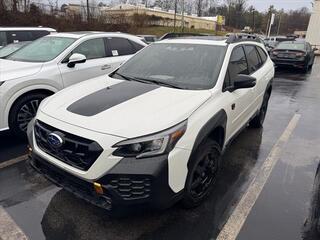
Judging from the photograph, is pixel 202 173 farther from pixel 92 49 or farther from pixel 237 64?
pixel 92 49

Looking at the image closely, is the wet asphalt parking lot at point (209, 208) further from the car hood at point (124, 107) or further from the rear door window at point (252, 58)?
the rear door window at point (252, 58)

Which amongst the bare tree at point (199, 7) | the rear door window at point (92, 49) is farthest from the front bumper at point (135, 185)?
the bare tree at point (199, 7)

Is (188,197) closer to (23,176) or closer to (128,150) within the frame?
(128,150)

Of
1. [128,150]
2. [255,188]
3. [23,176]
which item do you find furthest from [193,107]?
[23,176]

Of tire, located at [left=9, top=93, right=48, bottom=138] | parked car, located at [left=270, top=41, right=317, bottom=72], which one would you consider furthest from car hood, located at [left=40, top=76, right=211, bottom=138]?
parked car, located at [left=270, top=41, right=317, bottom=72]

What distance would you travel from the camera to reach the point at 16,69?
462 centimetres

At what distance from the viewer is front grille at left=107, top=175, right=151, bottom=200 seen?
2393 millimetres

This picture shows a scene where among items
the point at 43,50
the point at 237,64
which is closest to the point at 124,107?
the point at 237,64

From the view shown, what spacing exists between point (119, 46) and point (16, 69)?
230cm

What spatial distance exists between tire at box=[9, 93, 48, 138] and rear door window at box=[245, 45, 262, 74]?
3.35 metres

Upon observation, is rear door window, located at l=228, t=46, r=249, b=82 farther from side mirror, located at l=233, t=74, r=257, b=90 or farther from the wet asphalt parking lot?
the wet asphalt parking lot

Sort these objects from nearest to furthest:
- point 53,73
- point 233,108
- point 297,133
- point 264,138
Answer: point 233,108
point 53,73
point 264,138
point 297,133

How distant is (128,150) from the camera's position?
8.06 feet

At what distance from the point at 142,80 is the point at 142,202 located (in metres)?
1.65
